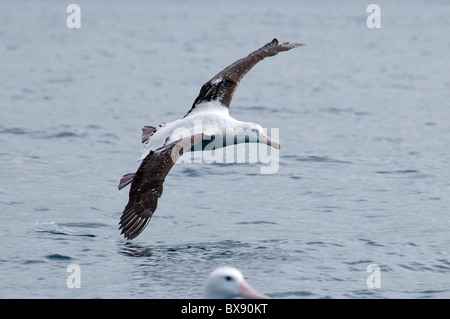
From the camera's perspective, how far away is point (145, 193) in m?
10.5

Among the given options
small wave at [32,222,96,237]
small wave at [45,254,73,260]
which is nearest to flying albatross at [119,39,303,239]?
small wave at [45,254,73,260]

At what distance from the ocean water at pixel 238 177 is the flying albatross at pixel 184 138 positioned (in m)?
0.65

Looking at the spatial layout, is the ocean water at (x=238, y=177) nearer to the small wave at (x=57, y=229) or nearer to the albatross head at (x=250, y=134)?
the small wave at (x=57, y=229)

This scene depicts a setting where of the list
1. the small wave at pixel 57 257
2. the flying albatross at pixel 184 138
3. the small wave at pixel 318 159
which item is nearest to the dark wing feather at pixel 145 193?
the flying albatross at pixel 184 138

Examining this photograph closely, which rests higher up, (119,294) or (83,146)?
(83,146)

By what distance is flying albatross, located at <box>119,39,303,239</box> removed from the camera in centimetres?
1048

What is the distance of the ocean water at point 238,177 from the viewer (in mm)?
10266

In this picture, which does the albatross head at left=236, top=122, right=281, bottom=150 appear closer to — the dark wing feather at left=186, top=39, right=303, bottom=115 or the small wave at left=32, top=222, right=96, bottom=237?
the dark wing feather at left=186, top=39, right=303, bottom=115

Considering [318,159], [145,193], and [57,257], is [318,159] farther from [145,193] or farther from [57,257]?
[57,257]

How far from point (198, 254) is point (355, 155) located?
7.25m

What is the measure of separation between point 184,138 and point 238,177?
166 inches

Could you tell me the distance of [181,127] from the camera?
1189cm
